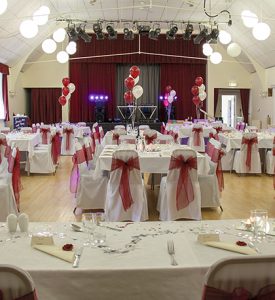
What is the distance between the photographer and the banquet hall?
2.07 meters

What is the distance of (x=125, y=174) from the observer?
518 cm

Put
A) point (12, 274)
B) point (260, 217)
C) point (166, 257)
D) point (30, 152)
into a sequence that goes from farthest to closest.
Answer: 1. point (30, 152)
2. point (260, 217)
3. point (166, 257)
4. point (12, 274)

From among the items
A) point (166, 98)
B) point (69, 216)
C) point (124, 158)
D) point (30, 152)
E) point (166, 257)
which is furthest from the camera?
point (166, 98)

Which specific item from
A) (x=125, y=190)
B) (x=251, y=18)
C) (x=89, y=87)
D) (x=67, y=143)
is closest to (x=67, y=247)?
(x=125, y=190)

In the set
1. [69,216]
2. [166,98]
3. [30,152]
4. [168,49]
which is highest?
[168,49]

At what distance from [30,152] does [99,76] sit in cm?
1079

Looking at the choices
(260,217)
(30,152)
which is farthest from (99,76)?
(260,217)

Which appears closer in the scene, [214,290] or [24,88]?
[214,290]

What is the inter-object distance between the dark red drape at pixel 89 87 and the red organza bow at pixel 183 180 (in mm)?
14392

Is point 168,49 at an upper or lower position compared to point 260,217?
upper

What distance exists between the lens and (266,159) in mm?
9320

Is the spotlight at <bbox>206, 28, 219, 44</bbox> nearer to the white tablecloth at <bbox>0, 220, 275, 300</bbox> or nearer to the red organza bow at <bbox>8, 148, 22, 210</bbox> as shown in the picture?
the red organza bow at <bbox>8, 148, 22, 210</bbox>

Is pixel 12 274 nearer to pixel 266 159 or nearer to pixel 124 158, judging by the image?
pixel 124 158

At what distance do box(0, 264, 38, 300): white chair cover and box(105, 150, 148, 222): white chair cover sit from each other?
3.53m
